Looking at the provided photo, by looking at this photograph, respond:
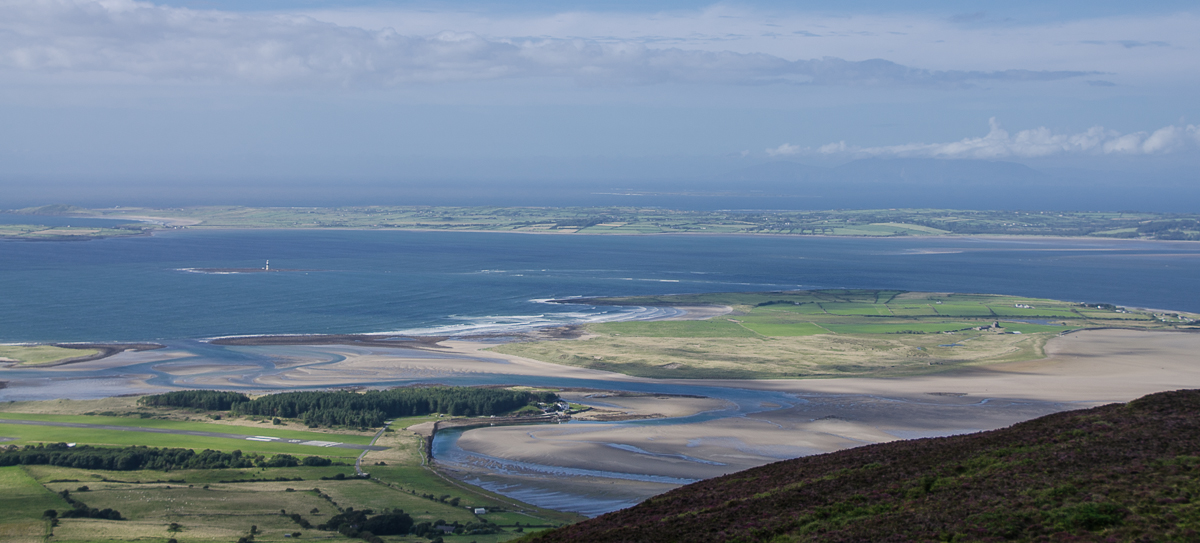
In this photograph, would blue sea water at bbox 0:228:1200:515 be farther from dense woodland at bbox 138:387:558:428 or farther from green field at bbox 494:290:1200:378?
green field at bbox 494:290:1200:378

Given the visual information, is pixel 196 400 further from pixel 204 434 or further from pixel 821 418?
pixel 821 418

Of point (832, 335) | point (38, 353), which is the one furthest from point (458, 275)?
point (38, 353)

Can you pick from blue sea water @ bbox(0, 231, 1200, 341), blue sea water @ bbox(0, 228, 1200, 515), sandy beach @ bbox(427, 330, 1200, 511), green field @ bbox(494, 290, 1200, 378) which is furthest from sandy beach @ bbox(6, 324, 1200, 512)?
blue sea water @ bbox(0, 231, 1200, 341)

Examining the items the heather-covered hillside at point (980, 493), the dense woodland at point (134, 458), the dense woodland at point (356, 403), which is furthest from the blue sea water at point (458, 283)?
→ the heather-covered hillside at point (980, 493)

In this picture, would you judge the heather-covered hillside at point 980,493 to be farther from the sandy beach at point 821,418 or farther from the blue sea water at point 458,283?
the sandy beach at point 821,418

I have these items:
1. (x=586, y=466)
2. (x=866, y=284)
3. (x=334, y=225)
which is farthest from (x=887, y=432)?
(x=334, y=225)

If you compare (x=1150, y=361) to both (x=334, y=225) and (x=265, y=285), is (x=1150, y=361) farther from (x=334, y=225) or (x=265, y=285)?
(x=334, y=225)
